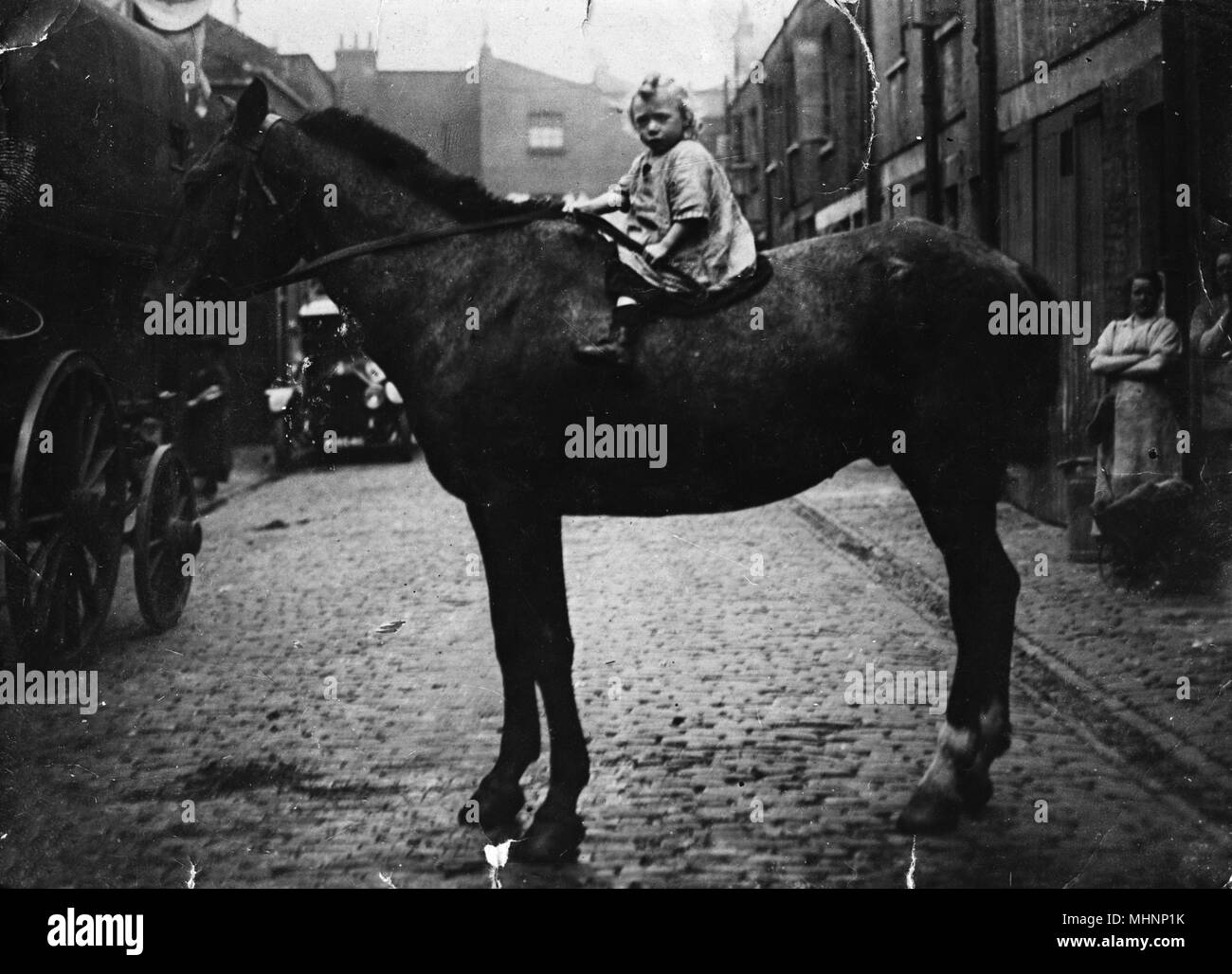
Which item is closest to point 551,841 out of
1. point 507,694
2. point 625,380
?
point 507,694

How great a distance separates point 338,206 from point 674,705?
2584 millimetres

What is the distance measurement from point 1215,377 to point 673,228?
12.0 ft

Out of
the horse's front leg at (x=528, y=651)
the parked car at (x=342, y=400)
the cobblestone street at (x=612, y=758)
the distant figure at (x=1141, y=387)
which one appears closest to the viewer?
the cobblestone street at (x=612, y=758)

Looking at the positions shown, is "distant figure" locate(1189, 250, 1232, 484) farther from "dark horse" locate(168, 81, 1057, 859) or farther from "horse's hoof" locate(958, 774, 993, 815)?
"horse's hoof" locate(958, 774, 993, 815)

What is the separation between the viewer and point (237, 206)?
477cm

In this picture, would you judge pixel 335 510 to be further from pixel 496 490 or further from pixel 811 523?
pixel 496 490

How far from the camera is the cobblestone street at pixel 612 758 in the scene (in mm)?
4375

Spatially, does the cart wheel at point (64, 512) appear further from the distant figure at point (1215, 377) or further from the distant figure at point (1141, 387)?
the distant figure at point (1215, 377)

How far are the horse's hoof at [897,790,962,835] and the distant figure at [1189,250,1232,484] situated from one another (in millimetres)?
2800

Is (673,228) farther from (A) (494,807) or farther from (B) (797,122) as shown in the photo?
(B) (797,122)

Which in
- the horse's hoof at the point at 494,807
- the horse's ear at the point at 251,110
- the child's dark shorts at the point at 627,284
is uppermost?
the horse's ear at the point at 251,110

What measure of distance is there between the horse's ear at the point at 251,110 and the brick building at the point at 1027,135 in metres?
2.05

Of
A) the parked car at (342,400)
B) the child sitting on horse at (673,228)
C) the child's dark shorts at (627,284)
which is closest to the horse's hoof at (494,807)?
the child sitting on horse at (673,228)

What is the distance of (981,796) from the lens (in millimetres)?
4574
